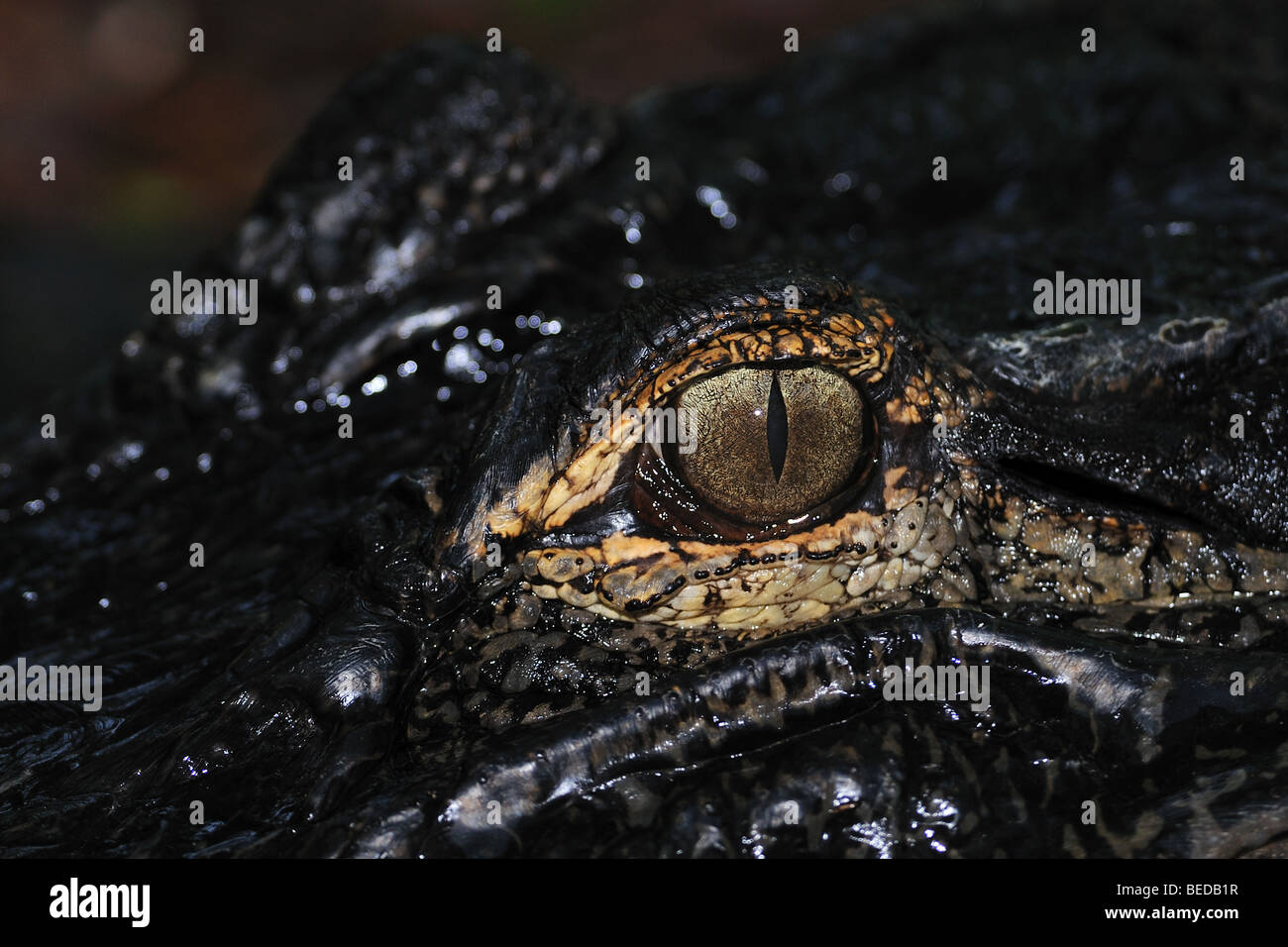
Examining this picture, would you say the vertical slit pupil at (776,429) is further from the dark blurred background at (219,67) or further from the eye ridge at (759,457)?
the dark blurred background at (219,67)

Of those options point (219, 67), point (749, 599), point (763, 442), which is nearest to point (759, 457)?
point (763, 442)

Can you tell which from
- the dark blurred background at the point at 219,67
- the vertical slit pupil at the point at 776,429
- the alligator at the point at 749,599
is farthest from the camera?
the dark blurred background at the point at 219,67

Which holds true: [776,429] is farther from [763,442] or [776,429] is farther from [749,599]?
[749,599]

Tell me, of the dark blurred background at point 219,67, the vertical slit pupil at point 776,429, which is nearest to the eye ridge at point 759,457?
the vertical slit pupil at point 776,429

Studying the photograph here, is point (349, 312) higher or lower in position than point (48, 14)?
lower
